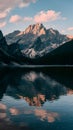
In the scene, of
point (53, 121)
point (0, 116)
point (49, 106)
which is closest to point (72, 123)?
point (53, 121)

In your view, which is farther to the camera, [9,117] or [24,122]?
[9,117]

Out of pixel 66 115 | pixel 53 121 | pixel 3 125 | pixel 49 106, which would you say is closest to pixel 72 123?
pixel 53 121

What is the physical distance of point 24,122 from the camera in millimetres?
41281

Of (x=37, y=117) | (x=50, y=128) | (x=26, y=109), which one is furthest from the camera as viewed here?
(x=26, y=109)

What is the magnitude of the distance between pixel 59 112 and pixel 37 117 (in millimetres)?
5908

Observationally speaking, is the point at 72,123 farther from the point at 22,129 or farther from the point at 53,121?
the point at 22,129

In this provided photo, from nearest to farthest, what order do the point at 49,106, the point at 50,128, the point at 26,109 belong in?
the point at 50,128, the point at 26,109, the point at 49,106

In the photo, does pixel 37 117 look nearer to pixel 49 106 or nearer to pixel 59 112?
pixel 59 112

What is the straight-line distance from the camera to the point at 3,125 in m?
39.7

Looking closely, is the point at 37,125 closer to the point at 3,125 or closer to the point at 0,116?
the point at 3,125

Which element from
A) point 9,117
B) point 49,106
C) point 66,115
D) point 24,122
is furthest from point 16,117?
point 49,106

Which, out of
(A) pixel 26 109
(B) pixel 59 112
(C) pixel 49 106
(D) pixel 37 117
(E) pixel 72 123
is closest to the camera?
(E) pixel 72 123

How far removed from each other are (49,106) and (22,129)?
2020 cm

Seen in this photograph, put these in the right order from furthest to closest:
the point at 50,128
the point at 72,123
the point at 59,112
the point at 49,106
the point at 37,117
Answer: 1. the point at 49,106
2. the point at 59,112
3. the point at 37,117
4. the point at 72,123
5. the point at 50,128
